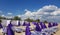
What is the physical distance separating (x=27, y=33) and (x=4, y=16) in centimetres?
114

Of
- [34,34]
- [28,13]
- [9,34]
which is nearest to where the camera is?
[9,34]

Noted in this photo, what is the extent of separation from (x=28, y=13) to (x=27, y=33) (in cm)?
123

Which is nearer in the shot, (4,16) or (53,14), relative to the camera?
(4,16)

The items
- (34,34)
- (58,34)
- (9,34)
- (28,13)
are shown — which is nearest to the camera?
(9,34)

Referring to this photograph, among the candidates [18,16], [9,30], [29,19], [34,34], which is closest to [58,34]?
[29,19]

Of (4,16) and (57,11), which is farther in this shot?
(57,11)

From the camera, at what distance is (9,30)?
840 mm

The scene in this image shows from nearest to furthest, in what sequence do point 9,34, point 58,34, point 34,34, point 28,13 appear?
point 9,34
point 34,34
point 58,34
point 28,13

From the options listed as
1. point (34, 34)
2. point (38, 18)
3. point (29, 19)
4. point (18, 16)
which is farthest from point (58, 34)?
point (34, 34)

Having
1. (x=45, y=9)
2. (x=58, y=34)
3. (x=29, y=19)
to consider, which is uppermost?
(x=45, y=9)

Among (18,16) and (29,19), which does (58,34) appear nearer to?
(29,19)

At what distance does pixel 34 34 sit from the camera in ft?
3.26

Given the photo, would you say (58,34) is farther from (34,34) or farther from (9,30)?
(9,30)

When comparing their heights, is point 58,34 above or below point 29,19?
below
